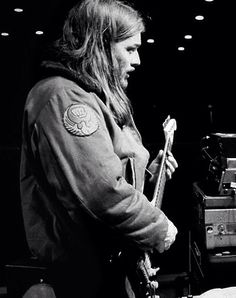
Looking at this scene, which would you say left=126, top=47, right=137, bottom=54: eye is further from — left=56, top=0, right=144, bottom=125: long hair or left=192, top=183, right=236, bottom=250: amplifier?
left=192, top=183, right=236, bottom=250: amplifier

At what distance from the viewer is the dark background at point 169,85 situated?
3.95 metres

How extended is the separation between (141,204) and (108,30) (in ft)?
1.91

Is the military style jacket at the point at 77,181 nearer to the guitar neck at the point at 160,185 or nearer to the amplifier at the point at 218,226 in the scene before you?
the guitar neck at the point at 160,185

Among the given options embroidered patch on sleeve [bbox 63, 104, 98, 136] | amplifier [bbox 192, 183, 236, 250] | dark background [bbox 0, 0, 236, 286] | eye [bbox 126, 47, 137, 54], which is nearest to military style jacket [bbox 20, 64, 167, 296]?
embroidered patch on sleeve [bbox 63, 104, 98, 136]

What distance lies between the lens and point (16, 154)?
4.00 m

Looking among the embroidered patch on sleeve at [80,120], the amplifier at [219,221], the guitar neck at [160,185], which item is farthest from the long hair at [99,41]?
the amplifier at [219,221]

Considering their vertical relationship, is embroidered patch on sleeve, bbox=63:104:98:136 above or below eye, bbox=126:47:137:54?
below

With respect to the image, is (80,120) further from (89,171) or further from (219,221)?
(219,221)

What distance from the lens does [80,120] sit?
1.30 m

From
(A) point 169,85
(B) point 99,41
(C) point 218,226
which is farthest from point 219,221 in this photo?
(A) point 169,85

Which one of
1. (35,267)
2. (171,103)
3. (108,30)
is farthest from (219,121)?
(108,30)

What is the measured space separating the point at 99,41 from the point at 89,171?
47 cm

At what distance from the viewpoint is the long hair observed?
1.46m

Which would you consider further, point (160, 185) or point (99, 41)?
point (160, 185)
